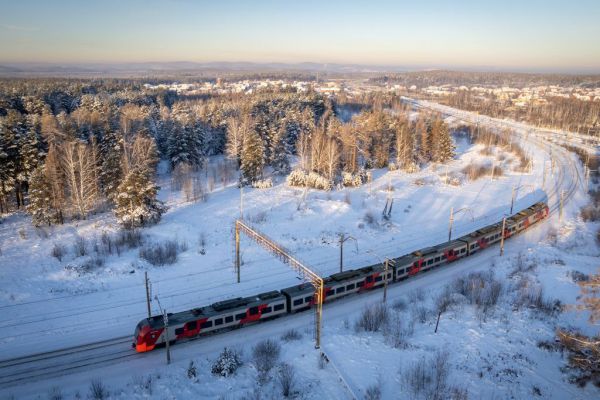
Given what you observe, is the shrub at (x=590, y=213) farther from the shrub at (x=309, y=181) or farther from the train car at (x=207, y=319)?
the train car at (x=207, y=319)

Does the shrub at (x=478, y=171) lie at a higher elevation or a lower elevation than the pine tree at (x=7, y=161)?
→ lower

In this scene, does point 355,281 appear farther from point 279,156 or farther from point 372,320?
point 279,156

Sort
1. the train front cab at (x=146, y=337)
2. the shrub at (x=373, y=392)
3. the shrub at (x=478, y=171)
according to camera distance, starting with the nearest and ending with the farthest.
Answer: the shrub at (x=373, y=392) → the train front cab at (x=146, y=337) → the shrub at (x=478, y=171)

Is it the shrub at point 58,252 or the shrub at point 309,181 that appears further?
the shrub at point 309,181

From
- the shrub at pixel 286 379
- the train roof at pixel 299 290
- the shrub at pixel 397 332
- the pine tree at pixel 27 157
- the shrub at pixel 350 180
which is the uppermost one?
the pine tree at pixel 27 157

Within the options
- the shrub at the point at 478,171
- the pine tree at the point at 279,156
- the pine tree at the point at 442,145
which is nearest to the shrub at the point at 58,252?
the pine tree at the point at 279,156

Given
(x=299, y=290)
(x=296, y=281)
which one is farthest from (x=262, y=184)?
(x=299, y=290)

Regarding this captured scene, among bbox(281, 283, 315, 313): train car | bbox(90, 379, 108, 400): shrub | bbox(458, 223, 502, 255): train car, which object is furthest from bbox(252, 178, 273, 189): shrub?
bbox(90, 379, 108, 400): shrub

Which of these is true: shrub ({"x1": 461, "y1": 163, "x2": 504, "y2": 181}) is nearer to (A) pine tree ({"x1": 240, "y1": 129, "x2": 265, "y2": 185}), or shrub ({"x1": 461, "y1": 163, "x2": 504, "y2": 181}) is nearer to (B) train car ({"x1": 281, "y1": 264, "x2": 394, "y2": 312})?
(A) pine tree ({"x1": 240, "y1": 129, "x2": 265, "y2": 185})
